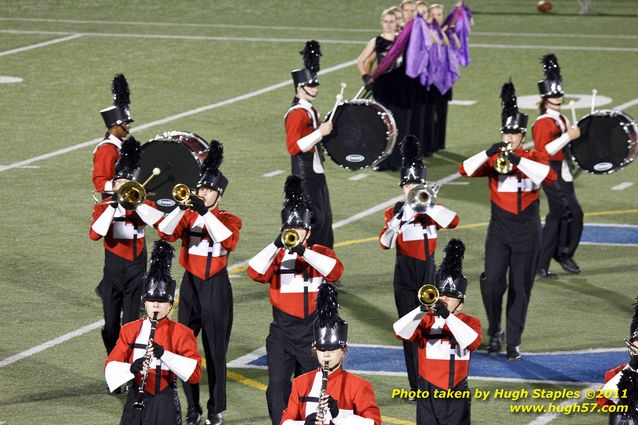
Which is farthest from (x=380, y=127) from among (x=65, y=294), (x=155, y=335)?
(x=155, y=335)

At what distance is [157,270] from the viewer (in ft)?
30.7

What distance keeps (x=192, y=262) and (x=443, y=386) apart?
228 centimetres

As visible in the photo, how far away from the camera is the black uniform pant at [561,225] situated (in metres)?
15.0

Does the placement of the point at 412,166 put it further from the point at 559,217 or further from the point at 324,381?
the point at 559,217

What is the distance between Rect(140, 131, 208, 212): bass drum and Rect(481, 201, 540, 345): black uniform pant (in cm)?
251

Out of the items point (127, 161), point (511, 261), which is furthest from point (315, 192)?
point (127, 161)

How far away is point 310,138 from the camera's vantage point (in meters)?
14.2

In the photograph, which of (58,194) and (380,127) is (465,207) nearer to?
(380,127)

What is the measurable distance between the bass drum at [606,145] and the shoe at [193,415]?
5084 millimetres

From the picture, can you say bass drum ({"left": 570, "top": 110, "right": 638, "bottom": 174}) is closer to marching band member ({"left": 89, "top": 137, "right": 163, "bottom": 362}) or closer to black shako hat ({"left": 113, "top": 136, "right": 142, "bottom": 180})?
marching band member ({"left": 89, "top": 137, "right": 163, "bottom": 362})

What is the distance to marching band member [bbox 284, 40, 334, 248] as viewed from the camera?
14211 millimetres

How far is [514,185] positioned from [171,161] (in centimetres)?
282

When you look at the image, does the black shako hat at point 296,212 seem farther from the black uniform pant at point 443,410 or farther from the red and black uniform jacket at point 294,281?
the black uniform pant at point 443,410

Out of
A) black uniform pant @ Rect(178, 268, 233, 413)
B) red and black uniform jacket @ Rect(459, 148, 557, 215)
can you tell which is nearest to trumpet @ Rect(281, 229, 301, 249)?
black uniform pant @ Rect(178, 268, 233, 413)
